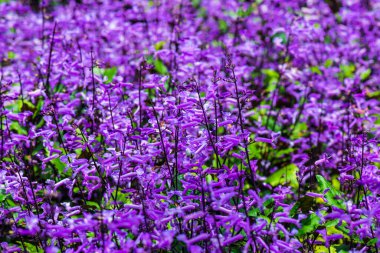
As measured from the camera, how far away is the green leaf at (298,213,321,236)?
3881mm

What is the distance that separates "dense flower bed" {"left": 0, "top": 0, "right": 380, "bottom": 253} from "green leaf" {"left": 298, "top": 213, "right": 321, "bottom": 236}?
1 cm

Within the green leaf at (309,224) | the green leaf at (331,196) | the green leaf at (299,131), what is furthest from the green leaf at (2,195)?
the green leaf at (299,131)

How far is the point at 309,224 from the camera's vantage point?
392 centimetres

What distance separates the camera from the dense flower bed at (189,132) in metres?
3.74

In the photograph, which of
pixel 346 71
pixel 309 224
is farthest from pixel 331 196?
pixel 346 71

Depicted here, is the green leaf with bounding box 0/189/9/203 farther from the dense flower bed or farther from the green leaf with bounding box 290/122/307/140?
the green leaf with bounding box 290/122/307/140

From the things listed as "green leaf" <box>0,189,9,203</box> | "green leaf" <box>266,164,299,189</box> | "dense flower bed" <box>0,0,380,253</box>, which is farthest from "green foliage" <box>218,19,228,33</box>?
"green leaf" <box>0,189,9,203</box>

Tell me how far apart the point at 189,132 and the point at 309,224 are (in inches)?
66.5

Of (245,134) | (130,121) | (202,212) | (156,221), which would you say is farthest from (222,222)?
(130,121)

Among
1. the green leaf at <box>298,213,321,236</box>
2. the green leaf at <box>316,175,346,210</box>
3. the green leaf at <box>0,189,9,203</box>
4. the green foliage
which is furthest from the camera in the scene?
the green foliage

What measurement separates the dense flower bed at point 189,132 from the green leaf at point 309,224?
13mm

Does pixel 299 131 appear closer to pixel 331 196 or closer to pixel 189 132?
pixel 189 132

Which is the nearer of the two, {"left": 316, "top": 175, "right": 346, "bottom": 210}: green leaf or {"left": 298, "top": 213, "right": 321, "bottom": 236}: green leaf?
{"left": 298, "top": 213, "right": 321, "bottom": 236}: green leaf

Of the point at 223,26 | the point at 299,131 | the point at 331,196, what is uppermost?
the point at 223,26
